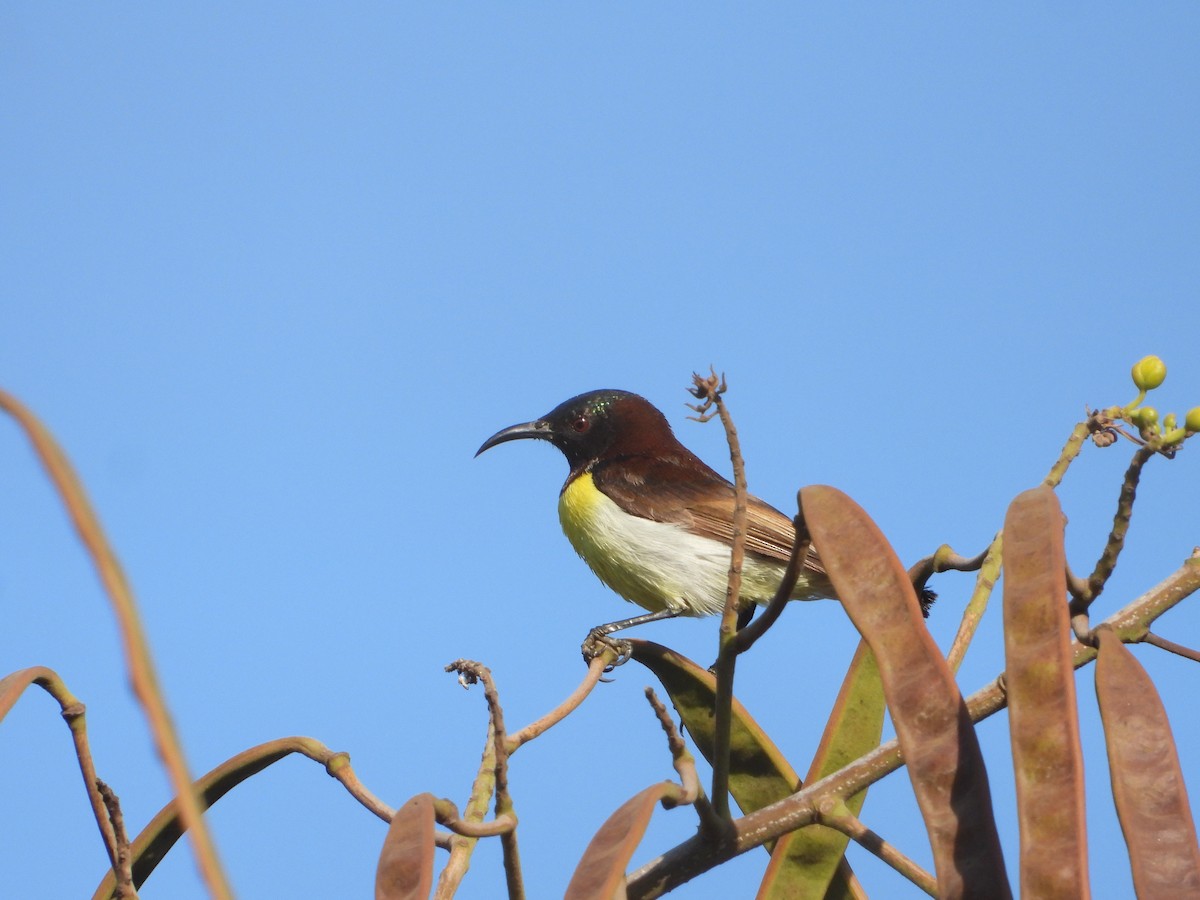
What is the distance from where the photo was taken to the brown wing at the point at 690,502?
562 cm

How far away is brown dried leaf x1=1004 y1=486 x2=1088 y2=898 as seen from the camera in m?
1.35

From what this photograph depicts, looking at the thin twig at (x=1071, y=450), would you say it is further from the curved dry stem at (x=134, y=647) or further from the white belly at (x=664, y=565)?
the white belly at (x=664, y=565)

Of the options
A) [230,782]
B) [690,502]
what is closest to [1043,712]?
Answer: [230,782]

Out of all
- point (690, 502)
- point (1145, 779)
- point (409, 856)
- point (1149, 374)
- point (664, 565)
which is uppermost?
point (690, 502)

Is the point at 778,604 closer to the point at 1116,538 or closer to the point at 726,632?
the point at 726,632

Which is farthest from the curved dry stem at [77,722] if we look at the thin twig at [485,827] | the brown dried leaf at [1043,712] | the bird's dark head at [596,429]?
the bird's dark head at [596,429]

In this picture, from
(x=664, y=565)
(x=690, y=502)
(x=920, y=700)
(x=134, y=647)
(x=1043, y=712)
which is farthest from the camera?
(x=690, y=502)

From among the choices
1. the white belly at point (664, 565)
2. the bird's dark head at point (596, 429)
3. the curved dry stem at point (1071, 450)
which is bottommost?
the curved dry stem at point (1071, 450)

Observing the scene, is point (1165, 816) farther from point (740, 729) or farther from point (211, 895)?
point (211, 895)

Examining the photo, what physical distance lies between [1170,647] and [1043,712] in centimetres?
41

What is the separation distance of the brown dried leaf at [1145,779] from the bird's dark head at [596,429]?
16.7ft

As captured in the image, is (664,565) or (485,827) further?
(664,565)

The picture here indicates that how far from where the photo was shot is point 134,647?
51cm

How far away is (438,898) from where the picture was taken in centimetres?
177
